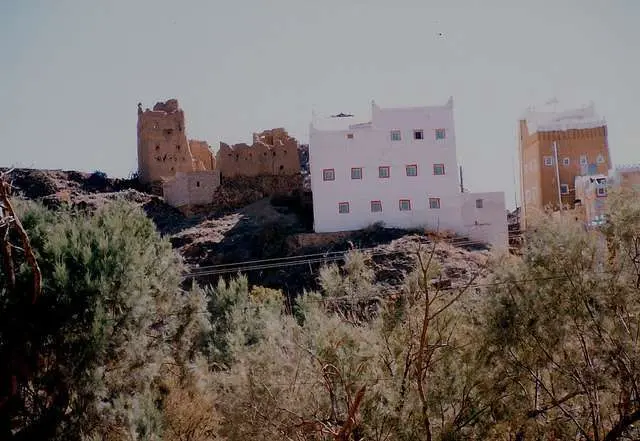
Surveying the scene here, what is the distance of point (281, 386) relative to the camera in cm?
1473

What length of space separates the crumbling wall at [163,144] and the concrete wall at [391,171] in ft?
37.9

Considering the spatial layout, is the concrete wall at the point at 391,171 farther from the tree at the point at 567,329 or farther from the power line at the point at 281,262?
the tree at the point at 567,329

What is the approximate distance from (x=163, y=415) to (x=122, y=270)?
323cm

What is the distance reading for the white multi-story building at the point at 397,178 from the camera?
127 feet

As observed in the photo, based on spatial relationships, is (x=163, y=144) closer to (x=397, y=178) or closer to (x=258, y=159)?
(x=258, y=159)

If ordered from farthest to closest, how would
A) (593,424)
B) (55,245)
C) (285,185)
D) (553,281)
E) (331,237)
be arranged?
(285,185) → (331,237) → (55,245) → (553,281) → (593,424)

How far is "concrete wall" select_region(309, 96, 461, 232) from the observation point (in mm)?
38812

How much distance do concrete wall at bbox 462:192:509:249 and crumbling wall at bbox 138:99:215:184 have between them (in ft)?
57.7

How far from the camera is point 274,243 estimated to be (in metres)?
37.7

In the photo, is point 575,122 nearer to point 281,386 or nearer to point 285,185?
point 285,185

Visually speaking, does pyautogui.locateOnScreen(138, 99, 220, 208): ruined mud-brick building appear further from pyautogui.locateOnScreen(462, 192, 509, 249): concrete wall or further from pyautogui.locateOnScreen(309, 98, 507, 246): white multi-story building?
pyautogui.locateOnScreen(462, 192, 509, 249): concrete wall

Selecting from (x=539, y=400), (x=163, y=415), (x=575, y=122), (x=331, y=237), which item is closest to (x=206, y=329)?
(x=163, y=415)

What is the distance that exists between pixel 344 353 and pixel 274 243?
2427cm

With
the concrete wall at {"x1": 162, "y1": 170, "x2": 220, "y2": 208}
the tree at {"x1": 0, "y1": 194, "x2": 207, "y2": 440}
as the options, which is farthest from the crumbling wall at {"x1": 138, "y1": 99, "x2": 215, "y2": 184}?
the tree at {"x1": 0, "y1": 194, "x2": 207, "y2": 440}
